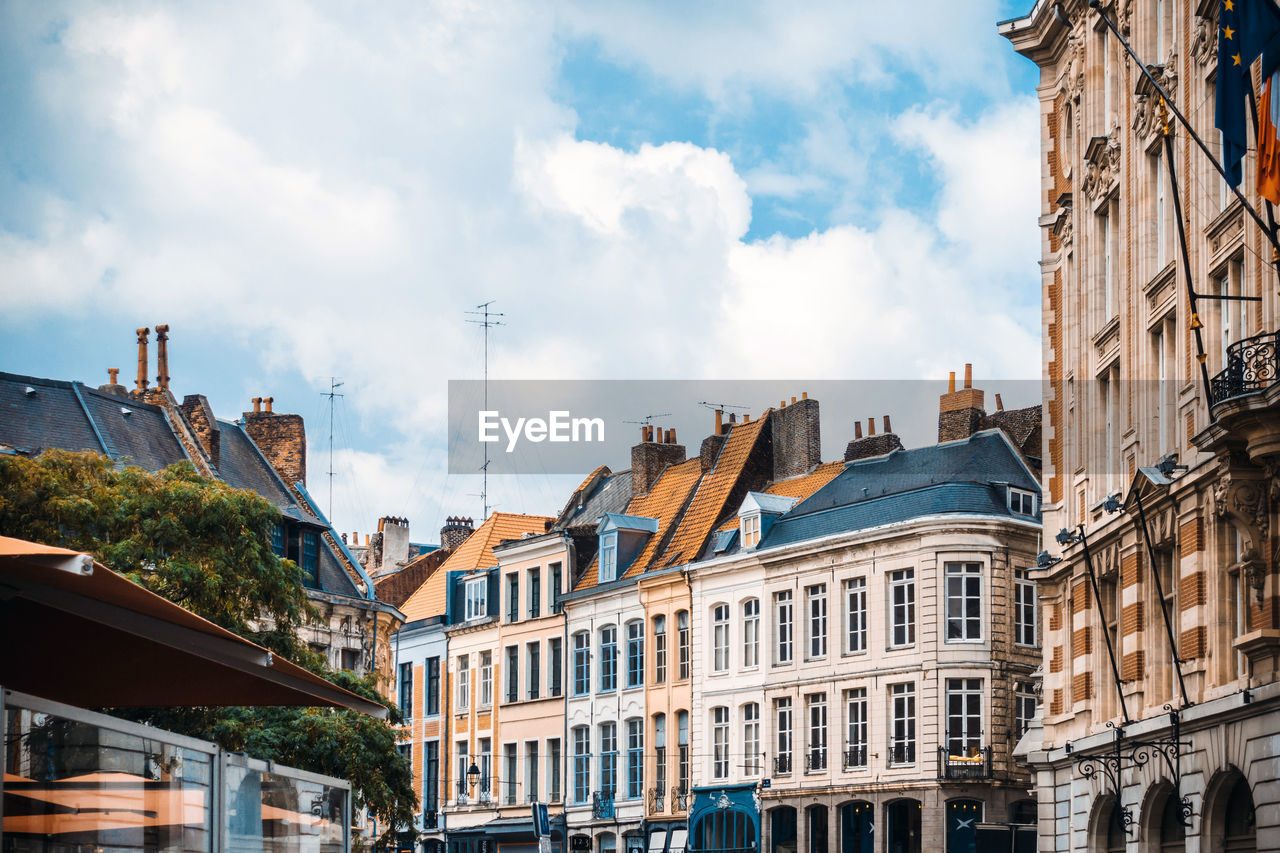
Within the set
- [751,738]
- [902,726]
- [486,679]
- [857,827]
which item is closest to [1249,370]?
[902,726]

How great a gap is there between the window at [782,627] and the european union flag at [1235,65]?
32.8 m

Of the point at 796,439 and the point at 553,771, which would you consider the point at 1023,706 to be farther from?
the point at 553,771

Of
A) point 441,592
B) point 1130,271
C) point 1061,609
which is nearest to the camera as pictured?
point 1130,271

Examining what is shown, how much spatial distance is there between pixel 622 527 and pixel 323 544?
34.1 ft

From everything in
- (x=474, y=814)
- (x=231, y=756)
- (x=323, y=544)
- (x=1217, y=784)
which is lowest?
(x=474, y=814)

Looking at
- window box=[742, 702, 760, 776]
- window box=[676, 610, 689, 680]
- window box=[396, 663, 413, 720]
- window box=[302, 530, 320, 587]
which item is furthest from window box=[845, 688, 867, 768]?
window box=[396, 663, 413, 720]

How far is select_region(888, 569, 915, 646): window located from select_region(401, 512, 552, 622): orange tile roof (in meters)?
22.9

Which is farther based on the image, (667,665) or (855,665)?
(667,665)

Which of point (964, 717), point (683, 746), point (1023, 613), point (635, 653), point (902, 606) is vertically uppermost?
point (902, 606)

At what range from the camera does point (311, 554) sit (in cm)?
5038

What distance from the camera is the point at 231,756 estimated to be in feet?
29.6

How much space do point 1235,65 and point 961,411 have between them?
32.6 m

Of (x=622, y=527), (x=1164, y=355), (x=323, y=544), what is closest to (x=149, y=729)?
(x=1164, y=355)

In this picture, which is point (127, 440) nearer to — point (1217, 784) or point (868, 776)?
point (868, 776)
